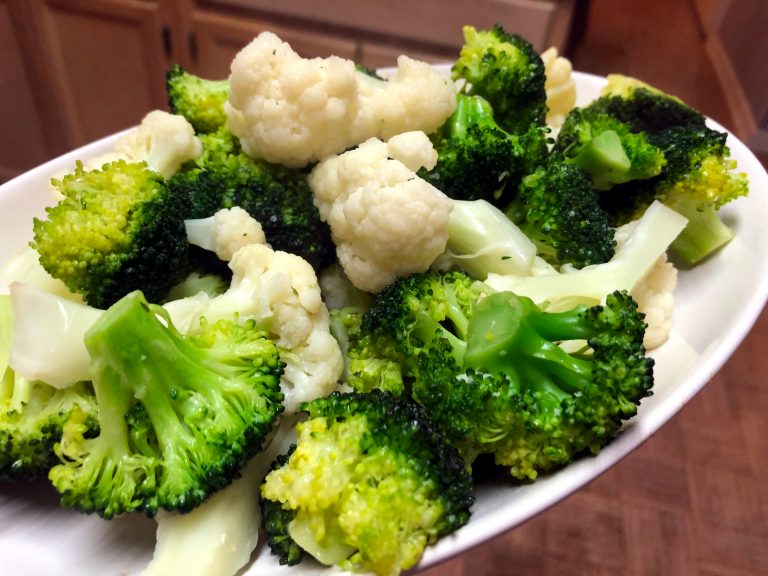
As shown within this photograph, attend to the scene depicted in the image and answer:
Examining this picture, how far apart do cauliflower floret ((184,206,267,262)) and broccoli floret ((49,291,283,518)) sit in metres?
0.15

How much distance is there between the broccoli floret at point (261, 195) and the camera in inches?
31.3

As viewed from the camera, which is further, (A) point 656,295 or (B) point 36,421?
(A) point 656,295

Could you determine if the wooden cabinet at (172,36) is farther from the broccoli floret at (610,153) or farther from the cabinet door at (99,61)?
the broccoli floret at (610,153)

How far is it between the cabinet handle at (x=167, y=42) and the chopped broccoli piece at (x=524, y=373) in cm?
163

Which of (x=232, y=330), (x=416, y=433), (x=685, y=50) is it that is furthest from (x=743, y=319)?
(x=685, y=50)

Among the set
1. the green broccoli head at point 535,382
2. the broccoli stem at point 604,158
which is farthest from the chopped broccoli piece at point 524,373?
the broccoli stem at point 604,158

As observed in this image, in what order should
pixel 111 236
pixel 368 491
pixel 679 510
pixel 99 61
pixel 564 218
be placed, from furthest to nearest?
pixel 99 61 → pixel 679 510 → pixel 564 218 → pixel 111 236 → pixel 368 491

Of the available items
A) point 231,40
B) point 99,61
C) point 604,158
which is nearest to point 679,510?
point 604,158

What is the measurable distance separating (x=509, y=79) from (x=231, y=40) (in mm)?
1328

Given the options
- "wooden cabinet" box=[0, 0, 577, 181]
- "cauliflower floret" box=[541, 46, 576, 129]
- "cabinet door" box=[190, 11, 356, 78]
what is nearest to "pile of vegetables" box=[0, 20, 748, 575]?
"cauliflower floret" box=[541, 46, 576, 129]

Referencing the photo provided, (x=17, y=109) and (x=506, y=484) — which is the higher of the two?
(x=506, y=484)

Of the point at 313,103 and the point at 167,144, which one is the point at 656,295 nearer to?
the point at 313,103

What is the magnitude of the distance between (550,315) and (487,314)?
0.07 metres

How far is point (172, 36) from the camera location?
6.45 ft
